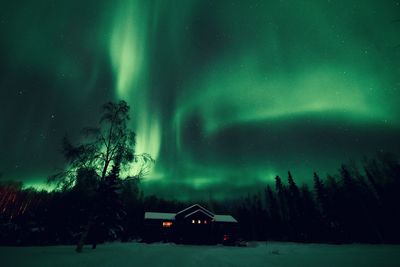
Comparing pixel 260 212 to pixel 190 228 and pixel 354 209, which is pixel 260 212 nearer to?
pixel 354 209

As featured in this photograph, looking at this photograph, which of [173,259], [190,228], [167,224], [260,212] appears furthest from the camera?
[260,212]

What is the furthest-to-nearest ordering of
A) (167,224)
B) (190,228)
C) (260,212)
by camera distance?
(260,212) < (167,224) < (190,228)

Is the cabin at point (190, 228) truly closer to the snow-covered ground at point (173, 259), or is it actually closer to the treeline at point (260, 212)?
the treeline at point (260, 212)

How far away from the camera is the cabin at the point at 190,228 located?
127 ft

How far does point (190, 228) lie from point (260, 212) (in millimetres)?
41150

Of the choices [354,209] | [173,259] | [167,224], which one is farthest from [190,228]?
[354,209]

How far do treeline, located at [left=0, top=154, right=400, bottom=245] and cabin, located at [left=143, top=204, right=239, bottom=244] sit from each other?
276 inches

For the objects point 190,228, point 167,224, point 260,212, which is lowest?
point 190,228

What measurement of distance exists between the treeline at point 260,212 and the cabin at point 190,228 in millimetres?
7012

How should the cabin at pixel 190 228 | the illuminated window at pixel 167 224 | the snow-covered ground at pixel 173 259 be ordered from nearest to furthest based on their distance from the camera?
1. the snow-covered ground at pixel 173 259
2. the cabin at pixel 190 228
3. the illuminated window at pixel 167 224

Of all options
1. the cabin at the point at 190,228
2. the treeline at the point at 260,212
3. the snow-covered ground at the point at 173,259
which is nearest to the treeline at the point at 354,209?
the treeline at the point at 260,212

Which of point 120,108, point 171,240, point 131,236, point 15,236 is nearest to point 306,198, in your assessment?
point 171,240

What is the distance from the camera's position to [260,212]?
2783 inches

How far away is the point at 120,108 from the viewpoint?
2194 cm
